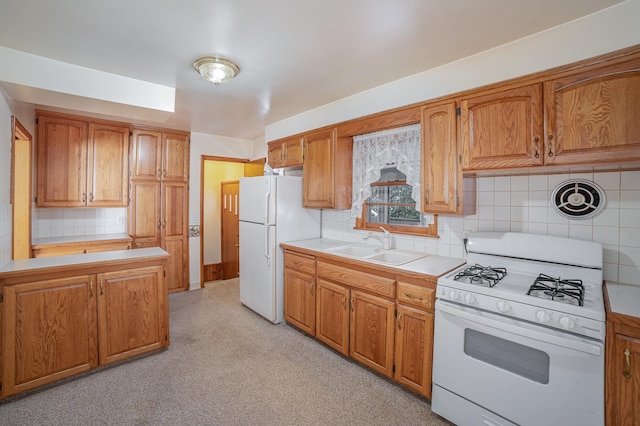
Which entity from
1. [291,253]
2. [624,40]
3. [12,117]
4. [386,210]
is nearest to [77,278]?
[12,117]

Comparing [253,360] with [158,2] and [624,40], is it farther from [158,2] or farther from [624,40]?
[624,40]

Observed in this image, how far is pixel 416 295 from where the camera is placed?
1.98 meters

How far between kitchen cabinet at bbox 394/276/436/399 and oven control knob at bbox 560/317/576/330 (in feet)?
2.16

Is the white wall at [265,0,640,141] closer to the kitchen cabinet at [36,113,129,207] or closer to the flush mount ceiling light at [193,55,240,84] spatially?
the flush mount ceiling light at [193,55,240,84]

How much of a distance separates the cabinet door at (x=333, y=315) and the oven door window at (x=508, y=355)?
102 cm

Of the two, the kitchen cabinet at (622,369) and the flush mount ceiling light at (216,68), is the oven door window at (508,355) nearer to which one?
the kitchen cabinet at (622,369)

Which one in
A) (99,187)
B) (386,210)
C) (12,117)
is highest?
(12,117)

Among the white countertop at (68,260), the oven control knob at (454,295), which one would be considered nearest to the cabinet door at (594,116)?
the oven control knob at (454,295)

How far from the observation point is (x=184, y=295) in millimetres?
4184

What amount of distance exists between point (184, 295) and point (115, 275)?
2005 millimetres

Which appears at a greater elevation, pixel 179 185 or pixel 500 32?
pixel 500 32

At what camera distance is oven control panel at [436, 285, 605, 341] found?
1327 mm

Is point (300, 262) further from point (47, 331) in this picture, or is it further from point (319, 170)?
point (47, 331)

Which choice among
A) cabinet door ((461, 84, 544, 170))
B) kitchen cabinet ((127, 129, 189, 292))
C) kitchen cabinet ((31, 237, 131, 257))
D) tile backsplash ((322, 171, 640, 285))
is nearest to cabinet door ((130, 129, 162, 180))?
kitchen cabinet ((127, 129, 189, 292))
